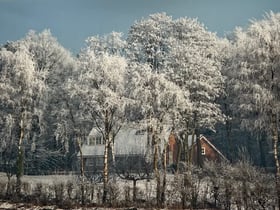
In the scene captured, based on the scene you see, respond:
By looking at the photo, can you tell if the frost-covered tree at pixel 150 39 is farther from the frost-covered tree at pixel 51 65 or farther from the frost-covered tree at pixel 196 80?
the frost-covered tree at pixel 51 65

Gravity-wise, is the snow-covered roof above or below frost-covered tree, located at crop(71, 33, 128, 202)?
below

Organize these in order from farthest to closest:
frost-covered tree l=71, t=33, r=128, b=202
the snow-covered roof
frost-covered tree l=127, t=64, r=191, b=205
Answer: the snow-covered roof, frost-covered tree l=71, t=33, r=128, b=202, frost-covered tree l=127, t=64, r=191, b=205

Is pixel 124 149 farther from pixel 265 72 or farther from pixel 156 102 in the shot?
pixel 265 72

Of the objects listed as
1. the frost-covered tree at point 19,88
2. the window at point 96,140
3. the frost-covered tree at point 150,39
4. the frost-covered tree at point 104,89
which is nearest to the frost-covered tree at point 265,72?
the frost-covered tree at point 104,89

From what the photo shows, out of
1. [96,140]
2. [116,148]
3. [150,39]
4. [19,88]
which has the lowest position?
[116,148]

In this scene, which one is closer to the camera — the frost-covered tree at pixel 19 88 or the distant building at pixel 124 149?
the frost-covered tree at pixel 19 88

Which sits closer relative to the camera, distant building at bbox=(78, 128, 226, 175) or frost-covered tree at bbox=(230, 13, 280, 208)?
frost-covered tree at bbox=(230, 13, 280, 208)

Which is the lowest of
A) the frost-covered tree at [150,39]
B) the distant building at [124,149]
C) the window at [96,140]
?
the distant building at [124,149]

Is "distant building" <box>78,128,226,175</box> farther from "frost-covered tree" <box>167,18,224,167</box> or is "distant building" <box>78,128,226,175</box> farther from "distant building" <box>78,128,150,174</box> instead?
"frost-covered tree" <box>167,18,224,167</box>

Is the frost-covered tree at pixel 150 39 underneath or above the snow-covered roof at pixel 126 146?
above

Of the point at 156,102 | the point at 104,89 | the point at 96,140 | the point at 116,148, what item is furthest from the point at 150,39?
the point at 156,102

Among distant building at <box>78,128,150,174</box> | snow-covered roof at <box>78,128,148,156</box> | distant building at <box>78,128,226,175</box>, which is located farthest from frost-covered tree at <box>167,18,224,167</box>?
snow-covered roof at <box>78,128,148,156</box>

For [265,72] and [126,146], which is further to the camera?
[126,146]

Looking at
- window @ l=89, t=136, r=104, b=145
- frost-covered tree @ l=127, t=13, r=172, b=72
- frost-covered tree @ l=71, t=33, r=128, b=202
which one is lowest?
window @ l=89, t=136, r=104, b=145
